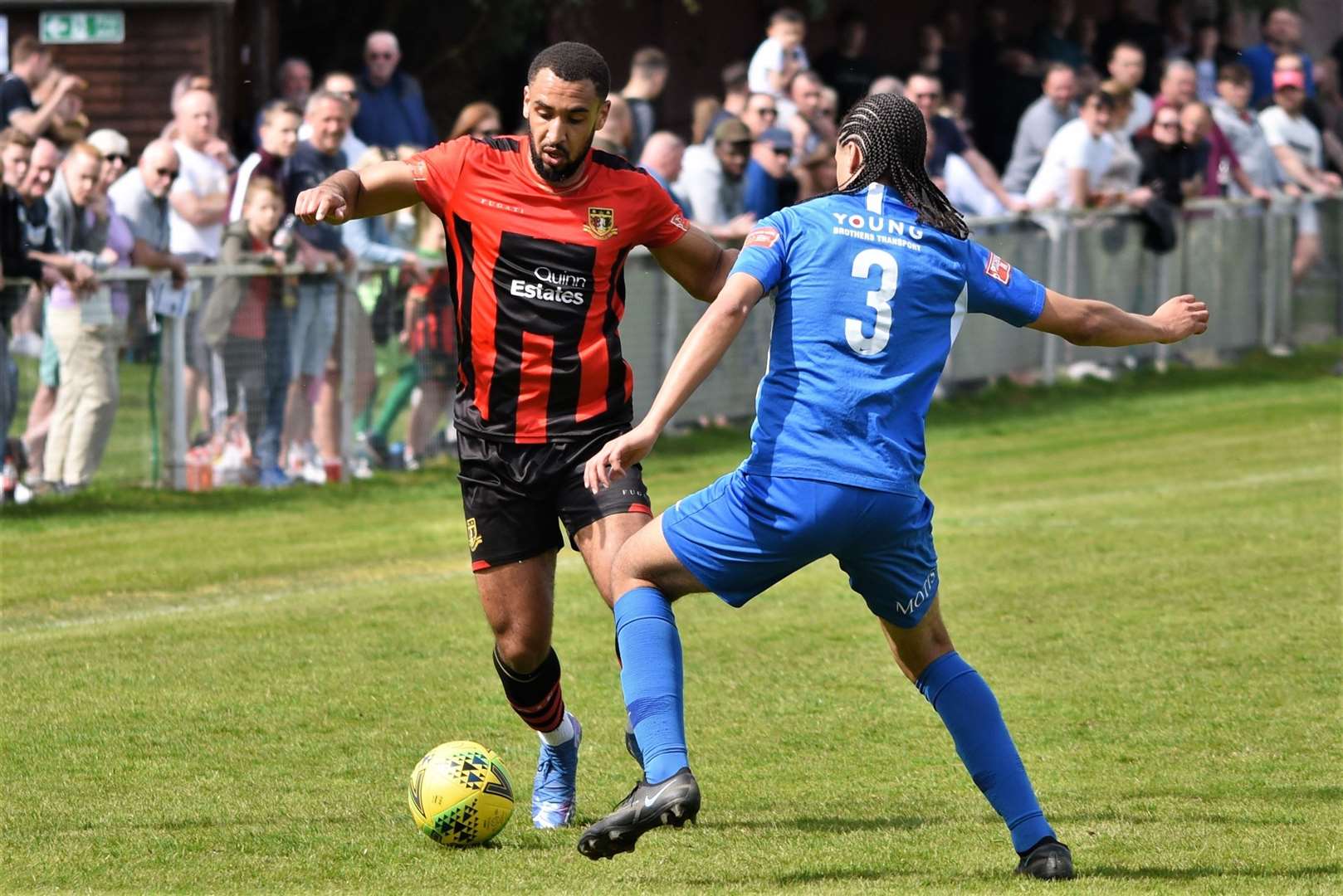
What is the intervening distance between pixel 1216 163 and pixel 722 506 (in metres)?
15.1

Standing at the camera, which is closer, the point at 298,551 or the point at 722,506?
the point at 722,506

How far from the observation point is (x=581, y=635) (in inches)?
377

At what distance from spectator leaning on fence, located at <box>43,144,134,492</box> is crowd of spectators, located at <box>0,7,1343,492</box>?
1 cm

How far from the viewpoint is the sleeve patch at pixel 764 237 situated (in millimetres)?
5488

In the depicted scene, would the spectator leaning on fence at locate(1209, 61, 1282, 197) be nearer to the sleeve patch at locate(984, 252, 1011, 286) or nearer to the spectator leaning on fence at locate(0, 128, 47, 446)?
the spectator leaning on fence at locate(0, 128, 47, 446)

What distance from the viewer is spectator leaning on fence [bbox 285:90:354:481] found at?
520 inches

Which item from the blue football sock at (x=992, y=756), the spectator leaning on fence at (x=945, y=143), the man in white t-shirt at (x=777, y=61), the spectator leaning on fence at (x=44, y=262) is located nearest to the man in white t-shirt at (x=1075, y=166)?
the spectator leaning on fence at (x=945, y=143)

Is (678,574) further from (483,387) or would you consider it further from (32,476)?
(32,476)

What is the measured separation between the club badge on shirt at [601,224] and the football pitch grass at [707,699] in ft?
6.03

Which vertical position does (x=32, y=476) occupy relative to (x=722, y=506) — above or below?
below

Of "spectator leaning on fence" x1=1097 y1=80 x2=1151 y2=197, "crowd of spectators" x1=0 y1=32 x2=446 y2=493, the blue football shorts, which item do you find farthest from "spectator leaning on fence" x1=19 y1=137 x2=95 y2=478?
"spectator leaning on fence" x1=1097 y1=80 x2=1151 y2=197

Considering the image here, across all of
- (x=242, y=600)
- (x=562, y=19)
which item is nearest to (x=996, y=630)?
(x=242, y=600)

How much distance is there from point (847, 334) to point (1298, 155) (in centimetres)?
1625

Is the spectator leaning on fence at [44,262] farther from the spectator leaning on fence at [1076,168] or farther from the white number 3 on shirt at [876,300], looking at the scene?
the spectator leaning on fence at [1076,168]
